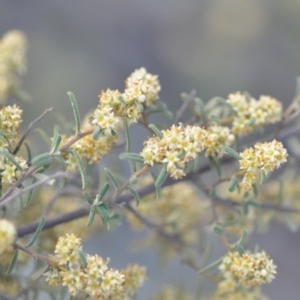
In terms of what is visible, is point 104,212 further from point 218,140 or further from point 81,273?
point 218,140

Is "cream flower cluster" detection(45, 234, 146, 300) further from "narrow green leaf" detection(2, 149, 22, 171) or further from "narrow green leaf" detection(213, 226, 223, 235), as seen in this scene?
"narrow green leaf" detection(213, 226, 223, 235)

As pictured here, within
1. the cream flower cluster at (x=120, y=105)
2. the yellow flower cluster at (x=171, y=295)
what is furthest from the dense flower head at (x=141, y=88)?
the yellow flower cluster at (x=171, y=295)

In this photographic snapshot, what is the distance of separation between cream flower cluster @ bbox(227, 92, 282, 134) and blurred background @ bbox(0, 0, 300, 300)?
6.86 ft

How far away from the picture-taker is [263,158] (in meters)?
0.89

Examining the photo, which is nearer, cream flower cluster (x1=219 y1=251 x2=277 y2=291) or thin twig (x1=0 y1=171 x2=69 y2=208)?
thin twig (x1=0 y1=171 x2=69 y2=208)

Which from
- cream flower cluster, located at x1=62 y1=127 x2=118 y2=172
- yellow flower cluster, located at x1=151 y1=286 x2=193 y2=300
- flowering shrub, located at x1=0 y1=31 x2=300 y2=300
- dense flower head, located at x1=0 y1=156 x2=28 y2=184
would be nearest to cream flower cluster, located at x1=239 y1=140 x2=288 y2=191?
flowering shrub, located at x1=0 y1=31 x2=300 y2=300

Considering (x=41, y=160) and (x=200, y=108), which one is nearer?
(x=41, y=160)

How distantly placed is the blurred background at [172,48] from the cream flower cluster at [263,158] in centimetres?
223

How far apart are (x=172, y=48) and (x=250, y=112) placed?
2550 mm

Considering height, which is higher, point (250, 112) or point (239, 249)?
point (250, 112)

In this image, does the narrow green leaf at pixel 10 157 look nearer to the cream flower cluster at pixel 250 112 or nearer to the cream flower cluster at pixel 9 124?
the cream flower cluster at pixel 9 124

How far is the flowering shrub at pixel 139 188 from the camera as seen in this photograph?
0.86m

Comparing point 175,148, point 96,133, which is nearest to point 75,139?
point 96,133

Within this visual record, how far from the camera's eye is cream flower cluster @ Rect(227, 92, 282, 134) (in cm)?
104
